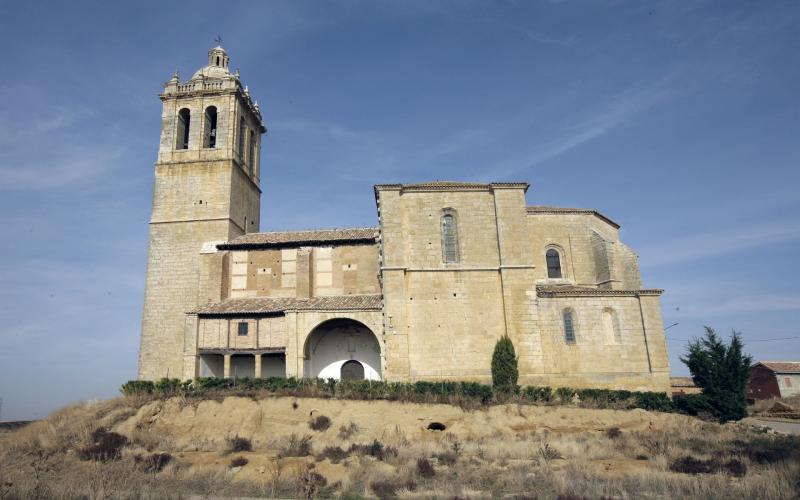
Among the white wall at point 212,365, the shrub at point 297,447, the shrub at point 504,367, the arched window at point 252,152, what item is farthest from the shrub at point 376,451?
the arched window at point 252,152

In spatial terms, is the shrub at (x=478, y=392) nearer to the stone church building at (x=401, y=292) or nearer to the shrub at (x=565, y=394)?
the stone church building at (x=401, y=292)

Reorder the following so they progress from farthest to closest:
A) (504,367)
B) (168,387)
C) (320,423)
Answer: (504,367) → (168,387) → (320,423)

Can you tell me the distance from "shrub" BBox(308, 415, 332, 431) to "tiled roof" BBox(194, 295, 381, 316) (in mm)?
6058

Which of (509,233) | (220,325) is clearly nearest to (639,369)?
(509,233)

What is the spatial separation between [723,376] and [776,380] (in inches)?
1011

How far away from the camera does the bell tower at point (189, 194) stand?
98.4 feet

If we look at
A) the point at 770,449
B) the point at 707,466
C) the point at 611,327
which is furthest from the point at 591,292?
the point at 707,466

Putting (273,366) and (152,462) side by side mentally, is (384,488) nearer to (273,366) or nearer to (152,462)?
(152,462)

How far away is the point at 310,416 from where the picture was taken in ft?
73.6

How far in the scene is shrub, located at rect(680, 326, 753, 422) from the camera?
75.5 feet

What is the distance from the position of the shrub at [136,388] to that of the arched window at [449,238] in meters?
15.6

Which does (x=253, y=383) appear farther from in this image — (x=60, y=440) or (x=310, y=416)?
(x=60, y=440)

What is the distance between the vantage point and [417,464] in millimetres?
15430

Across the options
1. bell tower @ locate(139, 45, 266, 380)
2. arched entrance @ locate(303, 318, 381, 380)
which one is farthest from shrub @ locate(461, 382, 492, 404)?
bell tower @ locate(139, 45, 266, 380)
